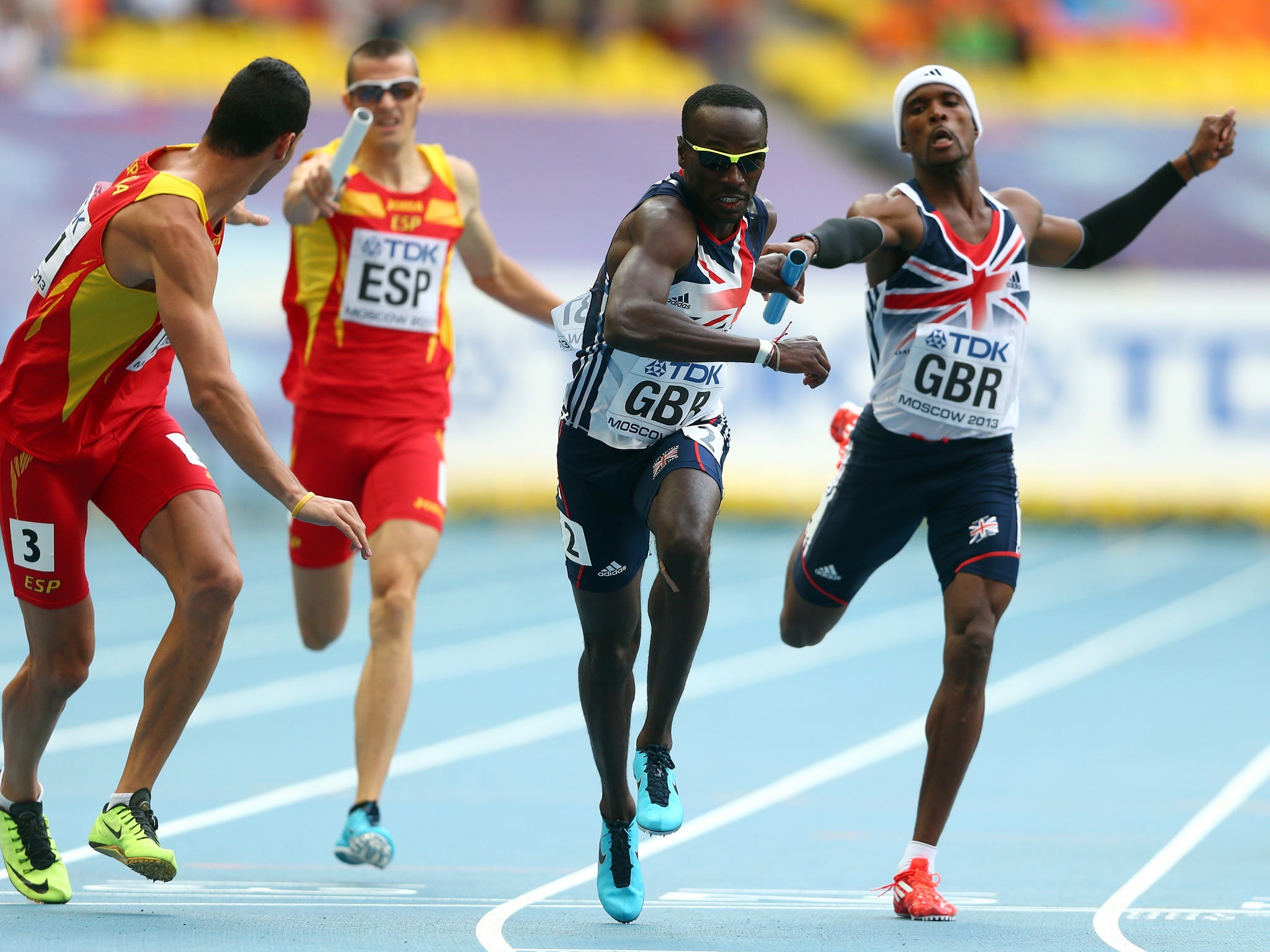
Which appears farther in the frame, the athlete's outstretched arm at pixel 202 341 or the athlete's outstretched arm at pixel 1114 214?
the athlete's outstretched arm at pixel 1114 214

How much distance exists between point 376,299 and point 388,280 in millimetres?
90

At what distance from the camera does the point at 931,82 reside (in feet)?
18.0

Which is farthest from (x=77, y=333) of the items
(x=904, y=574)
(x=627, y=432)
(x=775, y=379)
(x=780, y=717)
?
(x=775, y=379)

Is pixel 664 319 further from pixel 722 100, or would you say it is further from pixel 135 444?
pixel 135 444

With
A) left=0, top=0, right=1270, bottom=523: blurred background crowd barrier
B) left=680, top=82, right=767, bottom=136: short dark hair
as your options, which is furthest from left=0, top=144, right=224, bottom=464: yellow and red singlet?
left=0, top=0, right=1270, bottom=523: blurred background crowd barrier

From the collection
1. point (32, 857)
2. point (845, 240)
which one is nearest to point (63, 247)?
point (32, 857)

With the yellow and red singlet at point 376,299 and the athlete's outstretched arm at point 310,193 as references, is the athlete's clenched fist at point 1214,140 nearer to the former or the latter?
the yellow and red singlet at point 376,299

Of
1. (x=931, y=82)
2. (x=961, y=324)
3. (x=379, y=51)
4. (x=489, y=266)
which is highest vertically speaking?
(x=379, y=51)

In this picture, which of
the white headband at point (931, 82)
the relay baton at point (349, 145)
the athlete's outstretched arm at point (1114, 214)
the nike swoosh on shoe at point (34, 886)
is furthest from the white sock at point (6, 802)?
the athlete's outstretched arm at point (1114, 214)

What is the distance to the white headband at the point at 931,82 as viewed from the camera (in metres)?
5.49

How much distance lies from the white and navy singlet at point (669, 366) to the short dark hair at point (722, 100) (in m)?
0.22

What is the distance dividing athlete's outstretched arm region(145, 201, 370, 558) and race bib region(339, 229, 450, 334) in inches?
82.2

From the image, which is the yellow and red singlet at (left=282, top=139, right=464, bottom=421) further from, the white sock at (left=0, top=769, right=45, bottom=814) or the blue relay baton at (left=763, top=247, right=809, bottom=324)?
the blue relay baton at (left=763, top=247, right=809, bottom=324)

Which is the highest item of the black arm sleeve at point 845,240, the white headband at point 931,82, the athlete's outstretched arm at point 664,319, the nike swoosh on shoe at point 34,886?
the white headband at point 931,82
